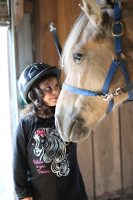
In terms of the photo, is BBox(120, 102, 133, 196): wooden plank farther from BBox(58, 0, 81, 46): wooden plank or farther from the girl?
the girl

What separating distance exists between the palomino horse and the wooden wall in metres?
0.90

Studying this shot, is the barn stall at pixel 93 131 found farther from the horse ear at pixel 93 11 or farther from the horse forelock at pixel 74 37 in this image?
the horse ear at pixel 93 11

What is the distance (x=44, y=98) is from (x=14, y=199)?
2.76ft

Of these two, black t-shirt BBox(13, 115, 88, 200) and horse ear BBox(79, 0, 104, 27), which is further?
black t-shirt BBox(13, 115, 88, 200)

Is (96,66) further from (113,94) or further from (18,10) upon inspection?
(18,10)

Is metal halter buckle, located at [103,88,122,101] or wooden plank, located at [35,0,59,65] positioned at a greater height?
wooden plank, located at [35,0,59,65]

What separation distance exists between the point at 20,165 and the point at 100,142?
101cm

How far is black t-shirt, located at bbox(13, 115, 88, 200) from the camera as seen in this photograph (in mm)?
1676

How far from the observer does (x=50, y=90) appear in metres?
1.73

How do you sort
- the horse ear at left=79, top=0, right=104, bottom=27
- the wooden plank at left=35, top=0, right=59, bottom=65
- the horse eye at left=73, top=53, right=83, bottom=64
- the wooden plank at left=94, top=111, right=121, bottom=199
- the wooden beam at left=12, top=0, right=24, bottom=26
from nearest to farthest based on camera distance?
the horse ear at left=79, top=0, right=104, bottom=27 < the horse eye at left=73, top=53, right=83, bottom=64 < the wooden beam at left=12, top=0, right=24, bottom=26 < the wooden plank at left=35, top=0, right=59, bottom=65 < the wooden plank at left=94, top=111, right=121, bottom=199

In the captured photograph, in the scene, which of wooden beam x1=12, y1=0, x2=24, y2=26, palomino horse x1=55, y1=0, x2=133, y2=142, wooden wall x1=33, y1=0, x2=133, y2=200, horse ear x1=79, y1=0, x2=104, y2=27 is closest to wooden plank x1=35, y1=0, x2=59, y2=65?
wooden wall x1=33, y1=0, x2=133, y2=200

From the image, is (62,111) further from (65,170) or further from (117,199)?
(117,199)

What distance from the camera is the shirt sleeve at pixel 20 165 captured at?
5.50 feet

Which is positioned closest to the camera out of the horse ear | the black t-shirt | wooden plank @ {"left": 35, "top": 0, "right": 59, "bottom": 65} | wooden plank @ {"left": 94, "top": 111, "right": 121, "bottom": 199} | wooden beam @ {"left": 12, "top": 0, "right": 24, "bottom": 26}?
the horse ear
